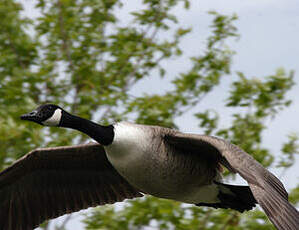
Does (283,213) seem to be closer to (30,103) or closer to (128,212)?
(128,212)

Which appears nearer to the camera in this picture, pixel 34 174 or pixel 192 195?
pixel 192 195

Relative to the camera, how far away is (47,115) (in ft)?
23.8

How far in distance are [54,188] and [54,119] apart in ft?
5.51

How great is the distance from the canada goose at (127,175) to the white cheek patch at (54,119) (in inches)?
0.4

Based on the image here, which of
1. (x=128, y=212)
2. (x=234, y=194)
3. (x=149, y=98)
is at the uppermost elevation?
(x=149, y=98)

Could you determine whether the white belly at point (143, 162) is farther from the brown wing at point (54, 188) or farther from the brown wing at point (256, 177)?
the brown wing at point (54, 188)

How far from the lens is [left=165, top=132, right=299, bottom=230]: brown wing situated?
19.3 feet

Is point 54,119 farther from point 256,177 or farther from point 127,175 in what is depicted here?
point 256,177

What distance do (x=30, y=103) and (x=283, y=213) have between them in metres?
5.47

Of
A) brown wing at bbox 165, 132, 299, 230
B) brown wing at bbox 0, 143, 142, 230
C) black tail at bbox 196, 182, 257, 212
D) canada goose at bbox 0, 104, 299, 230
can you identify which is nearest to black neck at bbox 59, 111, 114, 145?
canada goose at bbox 0, 104, 299, 230

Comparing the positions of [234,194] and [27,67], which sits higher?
[27,67]

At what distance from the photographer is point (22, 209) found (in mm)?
8828

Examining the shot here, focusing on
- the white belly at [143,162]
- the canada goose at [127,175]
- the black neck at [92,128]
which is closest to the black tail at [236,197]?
the canada goose at [127,175]

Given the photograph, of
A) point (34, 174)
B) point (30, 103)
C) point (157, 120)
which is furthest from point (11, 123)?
point (157, 120)
